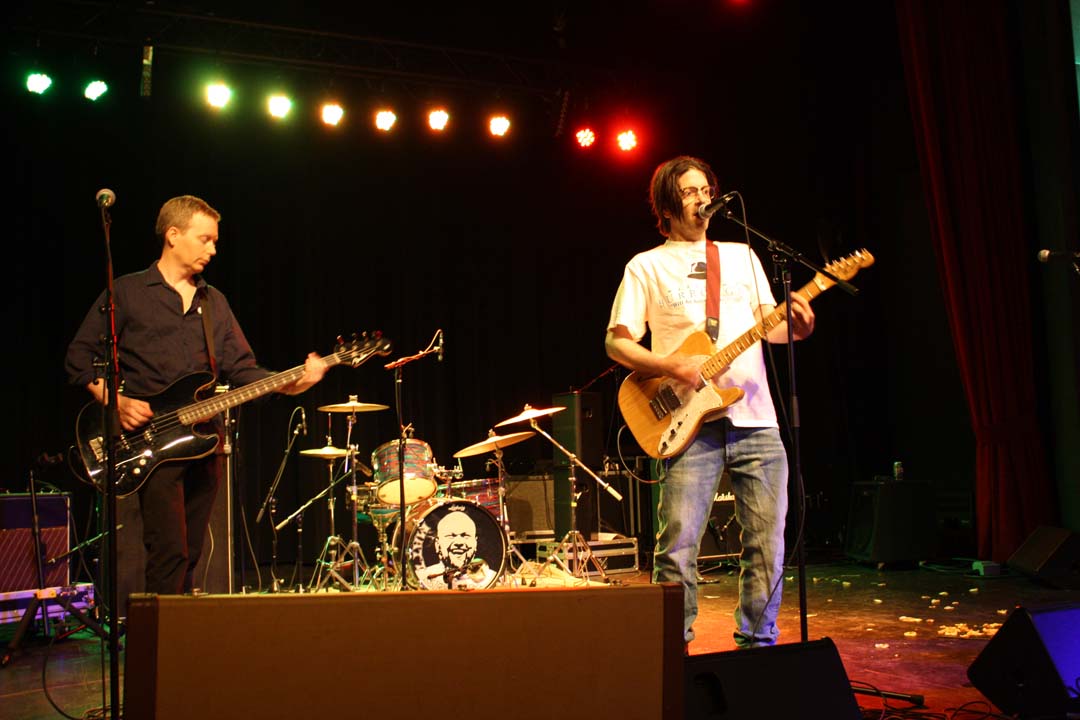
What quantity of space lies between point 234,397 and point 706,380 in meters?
2.02

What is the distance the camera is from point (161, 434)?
368cm

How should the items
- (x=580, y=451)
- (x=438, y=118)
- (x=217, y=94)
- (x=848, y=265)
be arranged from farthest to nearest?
(x=438, y=118) → (x=217, y=94) → (x=580, y=451) → (x=848, y=265)

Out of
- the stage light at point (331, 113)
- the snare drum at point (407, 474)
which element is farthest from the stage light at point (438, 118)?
the snare drum at point (407, 474)

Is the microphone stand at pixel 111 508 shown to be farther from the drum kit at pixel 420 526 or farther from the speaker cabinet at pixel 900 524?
the speaker cabinet at pixel 900 524

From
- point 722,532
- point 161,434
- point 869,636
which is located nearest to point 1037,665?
point 869,636

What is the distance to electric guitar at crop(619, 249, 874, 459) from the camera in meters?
3.45

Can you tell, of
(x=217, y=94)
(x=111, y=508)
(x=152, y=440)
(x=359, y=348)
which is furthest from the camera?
(x=217, y=94)

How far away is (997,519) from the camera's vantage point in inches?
293

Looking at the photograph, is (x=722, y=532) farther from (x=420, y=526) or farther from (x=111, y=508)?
(x=111, y=508)

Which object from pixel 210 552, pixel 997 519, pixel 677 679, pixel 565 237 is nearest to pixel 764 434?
pixel 677 679

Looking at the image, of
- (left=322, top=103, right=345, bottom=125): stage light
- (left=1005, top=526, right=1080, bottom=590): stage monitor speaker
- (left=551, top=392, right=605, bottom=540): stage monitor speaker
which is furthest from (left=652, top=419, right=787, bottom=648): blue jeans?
(left=322, top=103, right=345, bottom=125): stage light

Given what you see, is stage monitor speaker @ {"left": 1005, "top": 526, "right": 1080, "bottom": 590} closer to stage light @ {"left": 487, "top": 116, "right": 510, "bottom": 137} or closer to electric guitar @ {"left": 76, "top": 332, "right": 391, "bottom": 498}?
electric guitar @ {"left": 76, "top": 332, "right": 391, "bottom": 498}

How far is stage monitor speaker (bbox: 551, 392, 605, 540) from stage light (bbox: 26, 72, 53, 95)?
544 centimetres

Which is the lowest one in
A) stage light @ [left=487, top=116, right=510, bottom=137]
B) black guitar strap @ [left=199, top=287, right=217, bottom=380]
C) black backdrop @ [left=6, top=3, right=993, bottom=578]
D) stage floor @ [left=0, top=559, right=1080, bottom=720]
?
stage floor @ [left=0, top=559, right=1080, bottom=720]
